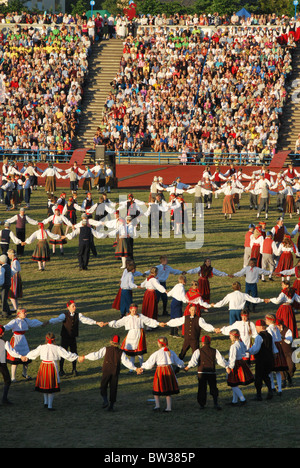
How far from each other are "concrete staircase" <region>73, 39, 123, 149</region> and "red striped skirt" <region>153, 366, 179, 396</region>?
3305cm

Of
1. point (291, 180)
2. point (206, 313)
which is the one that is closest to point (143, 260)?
point (206, 313)

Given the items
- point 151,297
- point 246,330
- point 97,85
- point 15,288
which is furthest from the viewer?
point 97,85

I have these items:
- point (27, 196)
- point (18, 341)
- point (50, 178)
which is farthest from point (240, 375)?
point (50, 178)

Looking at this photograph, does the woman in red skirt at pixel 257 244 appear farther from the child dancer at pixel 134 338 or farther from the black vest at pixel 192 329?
the child dancer at pixel 134 338

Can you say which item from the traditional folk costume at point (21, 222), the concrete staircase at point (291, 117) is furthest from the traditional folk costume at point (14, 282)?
the concrete staircase at point (291, 117)

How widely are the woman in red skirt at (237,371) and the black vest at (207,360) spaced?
304mm

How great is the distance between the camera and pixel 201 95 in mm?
45781

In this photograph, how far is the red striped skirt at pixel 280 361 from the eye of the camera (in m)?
15.0

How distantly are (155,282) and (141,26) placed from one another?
3600 cm

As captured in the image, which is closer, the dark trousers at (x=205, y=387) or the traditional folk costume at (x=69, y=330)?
the dark trousers at (x=205, y=387)

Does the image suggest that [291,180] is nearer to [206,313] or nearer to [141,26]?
[206,313]

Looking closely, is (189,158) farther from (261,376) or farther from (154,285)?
(261,376)

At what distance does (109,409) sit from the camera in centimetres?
1416

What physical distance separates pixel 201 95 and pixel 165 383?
33.5 meters
